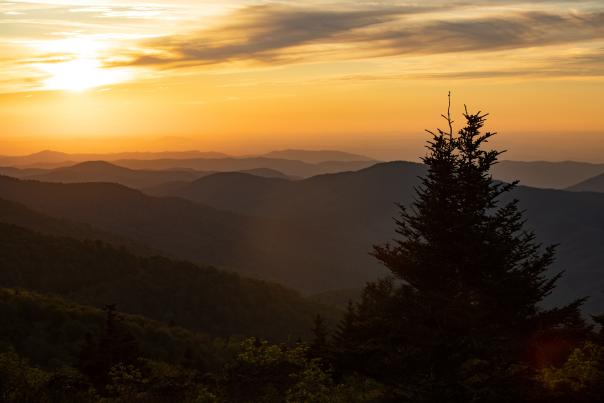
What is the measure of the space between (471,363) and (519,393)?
108 cm

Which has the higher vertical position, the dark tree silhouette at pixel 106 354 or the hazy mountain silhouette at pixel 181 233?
the dark tree silhouette at pixel 106 354

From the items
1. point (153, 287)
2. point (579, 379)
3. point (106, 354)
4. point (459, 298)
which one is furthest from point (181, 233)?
point (579, 379)

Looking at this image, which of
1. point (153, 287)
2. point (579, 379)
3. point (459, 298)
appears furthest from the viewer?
point (153, 287)

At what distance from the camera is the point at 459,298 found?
42.7 ft

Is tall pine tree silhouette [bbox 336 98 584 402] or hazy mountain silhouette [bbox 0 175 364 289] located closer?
tall pine tree silhouette [bbox 336 98 584 402]

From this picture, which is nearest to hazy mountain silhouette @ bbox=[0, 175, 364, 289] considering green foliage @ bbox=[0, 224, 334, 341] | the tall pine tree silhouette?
green foliage @ bbox=[0, 224, 334, 341]

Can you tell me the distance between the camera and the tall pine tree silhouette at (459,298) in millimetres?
11305

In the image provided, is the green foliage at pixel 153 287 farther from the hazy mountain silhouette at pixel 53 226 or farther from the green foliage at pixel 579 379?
the green foliage at pixel 579 379

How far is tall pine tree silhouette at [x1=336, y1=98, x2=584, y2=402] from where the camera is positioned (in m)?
11.3

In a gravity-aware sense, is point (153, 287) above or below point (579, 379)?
below

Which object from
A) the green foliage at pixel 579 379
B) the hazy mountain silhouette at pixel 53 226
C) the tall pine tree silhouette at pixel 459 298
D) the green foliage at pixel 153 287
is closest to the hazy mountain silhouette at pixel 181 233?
the hazy mountain silhouette at pixel 53 226

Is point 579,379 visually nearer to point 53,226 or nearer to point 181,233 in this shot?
point 53,226

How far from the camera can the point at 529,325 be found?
52.8 ft

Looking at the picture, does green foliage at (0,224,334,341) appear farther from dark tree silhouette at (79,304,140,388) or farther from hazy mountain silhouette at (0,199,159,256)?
dark tree silhouette at (79,304,140,388)
